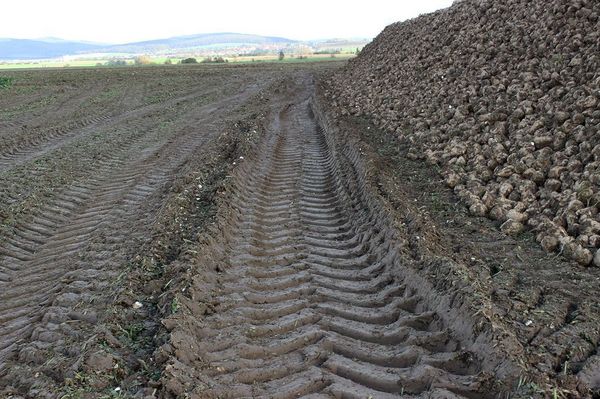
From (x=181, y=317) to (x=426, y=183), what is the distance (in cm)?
452

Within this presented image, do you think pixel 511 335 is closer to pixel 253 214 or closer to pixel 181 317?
pixel 181 317

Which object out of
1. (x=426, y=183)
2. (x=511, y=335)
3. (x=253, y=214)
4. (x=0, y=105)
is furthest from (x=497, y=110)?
(x=0, y=105)

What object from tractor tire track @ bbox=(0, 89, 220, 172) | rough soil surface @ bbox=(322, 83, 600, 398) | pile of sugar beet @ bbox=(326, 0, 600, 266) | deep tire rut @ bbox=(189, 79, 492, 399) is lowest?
tractor tire track @ bbox=(0, 89, 220, 172)

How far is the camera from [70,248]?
231 inches

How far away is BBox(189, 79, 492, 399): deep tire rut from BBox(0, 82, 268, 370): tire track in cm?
133

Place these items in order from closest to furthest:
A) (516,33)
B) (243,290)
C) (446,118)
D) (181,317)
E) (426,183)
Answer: (181,317) < (243,290) < (426,183) < (446,118) < (516,33)

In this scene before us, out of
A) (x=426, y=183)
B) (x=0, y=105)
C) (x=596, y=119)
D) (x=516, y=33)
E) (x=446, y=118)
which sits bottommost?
(x=0, y=105)

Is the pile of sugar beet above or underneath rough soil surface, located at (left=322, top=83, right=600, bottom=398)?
above

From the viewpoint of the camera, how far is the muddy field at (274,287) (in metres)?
3.41

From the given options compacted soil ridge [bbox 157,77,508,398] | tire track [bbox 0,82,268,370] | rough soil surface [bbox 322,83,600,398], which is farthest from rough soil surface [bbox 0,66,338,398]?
rough soil surface [bbox 322,83,600,398]

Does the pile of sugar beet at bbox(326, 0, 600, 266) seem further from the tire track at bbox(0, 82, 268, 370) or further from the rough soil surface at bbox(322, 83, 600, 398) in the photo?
the tire track at bbox(0, 82, 268, 370)

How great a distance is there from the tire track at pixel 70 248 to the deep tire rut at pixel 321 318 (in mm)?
1333

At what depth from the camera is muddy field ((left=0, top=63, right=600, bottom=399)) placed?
3.41m

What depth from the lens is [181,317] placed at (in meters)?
3.95
